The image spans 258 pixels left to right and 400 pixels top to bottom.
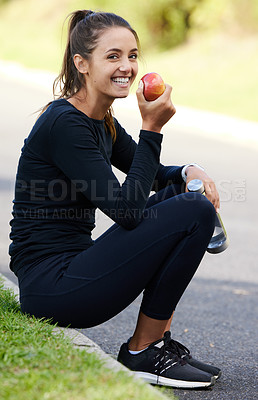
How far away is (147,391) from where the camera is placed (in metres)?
2.33

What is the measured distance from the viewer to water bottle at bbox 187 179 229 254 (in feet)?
11.1

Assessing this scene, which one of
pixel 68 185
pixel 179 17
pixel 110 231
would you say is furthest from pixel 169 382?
pixel 179 17

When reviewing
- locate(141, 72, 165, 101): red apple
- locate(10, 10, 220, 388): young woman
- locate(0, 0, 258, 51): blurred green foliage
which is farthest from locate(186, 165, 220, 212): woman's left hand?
locate(0, 0, 258, 51): blurred green foliage

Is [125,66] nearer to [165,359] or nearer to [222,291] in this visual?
[165,359]

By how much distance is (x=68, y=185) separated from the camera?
3.09 m

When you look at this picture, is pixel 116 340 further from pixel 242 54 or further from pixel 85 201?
pixel 242 54

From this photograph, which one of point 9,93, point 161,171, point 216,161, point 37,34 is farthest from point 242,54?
point 161,171

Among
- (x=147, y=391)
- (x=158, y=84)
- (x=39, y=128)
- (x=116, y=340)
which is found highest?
(x=158, y=84)

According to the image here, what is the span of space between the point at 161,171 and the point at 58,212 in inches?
34.9

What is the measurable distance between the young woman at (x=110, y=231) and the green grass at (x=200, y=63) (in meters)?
8.06

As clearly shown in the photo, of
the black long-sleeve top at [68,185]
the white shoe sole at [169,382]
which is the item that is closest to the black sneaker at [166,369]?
the white shoe sole at [169,382]

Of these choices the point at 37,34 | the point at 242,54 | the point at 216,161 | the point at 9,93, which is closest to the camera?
the point at 216,161

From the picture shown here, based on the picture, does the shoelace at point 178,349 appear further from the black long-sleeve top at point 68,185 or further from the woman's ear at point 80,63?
the woman's ear at point 80,63

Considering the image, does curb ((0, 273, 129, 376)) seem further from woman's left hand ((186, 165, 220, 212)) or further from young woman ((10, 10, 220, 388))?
woman's left hand ((186, 165, 220, 212))
